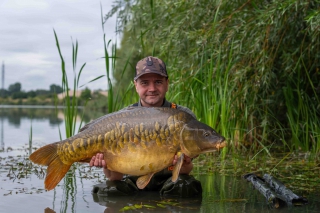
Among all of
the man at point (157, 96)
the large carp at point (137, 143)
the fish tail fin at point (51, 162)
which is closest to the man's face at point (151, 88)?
the man at point (157, 96)

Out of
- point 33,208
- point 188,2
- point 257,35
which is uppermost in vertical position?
point 188,2

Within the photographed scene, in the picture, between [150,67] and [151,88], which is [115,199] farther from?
[150,67]

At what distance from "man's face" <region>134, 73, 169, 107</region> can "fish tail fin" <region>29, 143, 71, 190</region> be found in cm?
74

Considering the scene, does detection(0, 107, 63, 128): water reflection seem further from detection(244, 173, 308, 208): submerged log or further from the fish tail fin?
detection(244, 173, 308, 208): submerged log

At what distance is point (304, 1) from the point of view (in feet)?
13.9

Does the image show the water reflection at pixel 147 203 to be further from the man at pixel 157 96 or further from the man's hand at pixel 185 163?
the man's hand at pixel 185 163

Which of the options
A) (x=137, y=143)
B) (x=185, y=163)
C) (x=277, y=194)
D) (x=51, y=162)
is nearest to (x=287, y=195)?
(x=277, y=194)

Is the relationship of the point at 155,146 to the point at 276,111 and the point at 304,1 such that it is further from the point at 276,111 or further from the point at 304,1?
the point at 276,111

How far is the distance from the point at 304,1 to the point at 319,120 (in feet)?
5.21

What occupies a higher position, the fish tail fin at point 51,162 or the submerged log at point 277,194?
the fish tail fin at point 51,162

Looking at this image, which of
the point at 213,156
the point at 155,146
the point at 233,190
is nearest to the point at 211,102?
the point at 213,156

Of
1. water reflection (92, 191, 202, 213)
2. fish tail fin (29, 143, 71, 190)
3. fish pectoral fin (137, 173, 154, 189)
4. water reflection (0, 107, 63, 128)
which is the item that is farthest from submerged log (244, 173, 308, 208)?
water reflection (0, 107, 63, 128)

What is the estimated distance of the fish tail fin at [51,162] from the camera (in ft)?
9.22

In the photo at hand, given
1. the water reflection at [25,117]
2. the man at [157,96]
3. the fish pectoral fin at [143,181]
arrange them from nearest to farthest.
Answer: the fish pectoral fin at [143,181]
the man at [157,96]
the water reflection at [25,117]
